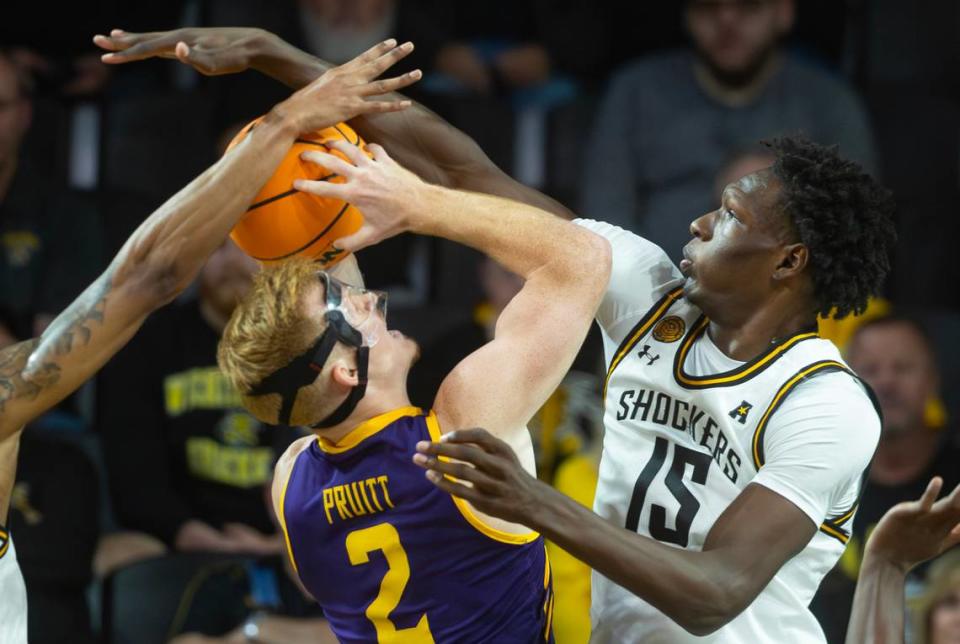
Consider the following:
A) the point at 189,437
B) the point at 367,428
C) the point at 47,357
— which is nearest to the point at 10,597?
the point at 47,357

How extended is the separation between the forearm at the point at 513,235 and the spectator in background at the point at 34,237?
11.5ft

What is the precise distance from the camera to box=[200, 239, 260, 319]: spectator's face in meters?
6.52

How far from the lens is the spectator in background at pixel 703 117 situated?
701 cm

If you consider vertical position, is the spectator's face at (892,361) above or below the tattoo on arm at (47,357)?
below

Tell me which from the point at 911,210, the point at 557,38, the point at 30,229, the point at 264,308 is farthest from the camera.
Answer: the point at 557,38

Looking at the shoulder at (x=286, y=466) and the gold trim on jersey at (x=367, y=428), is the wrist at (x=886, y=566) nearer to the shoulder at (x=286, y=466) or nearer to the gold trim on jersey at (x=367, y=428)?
the gold trim on jersey at (x=367, y=428)

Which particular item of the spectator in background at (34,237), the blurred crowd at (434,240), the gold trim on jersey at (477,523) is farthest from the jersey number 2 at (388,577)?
the spectator in background at (34,237)

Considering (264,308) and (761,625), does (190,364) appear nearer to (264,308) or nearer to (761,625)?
(264,308)

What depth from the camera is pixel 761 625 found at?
375cm

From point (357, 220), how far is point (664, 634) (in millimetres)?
1330

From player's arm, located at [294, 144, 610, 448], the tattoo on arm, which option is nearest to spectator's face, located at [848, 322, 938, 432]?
player's arm, located at [294, 144, 610, 448]

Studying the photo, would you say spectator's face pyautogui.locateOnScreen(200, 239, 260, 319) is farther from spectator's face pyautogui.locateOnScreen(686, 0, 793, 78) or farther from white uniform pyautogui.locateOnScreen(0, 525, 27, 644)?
white uniform pyautogui.locateOnScreen(0, 525, 27, 644)

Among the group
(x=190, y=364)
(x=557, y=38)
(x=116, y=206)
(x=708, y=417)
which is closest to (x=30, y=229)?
(x=116, y=206)

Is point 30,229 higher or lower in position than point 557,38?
lower
